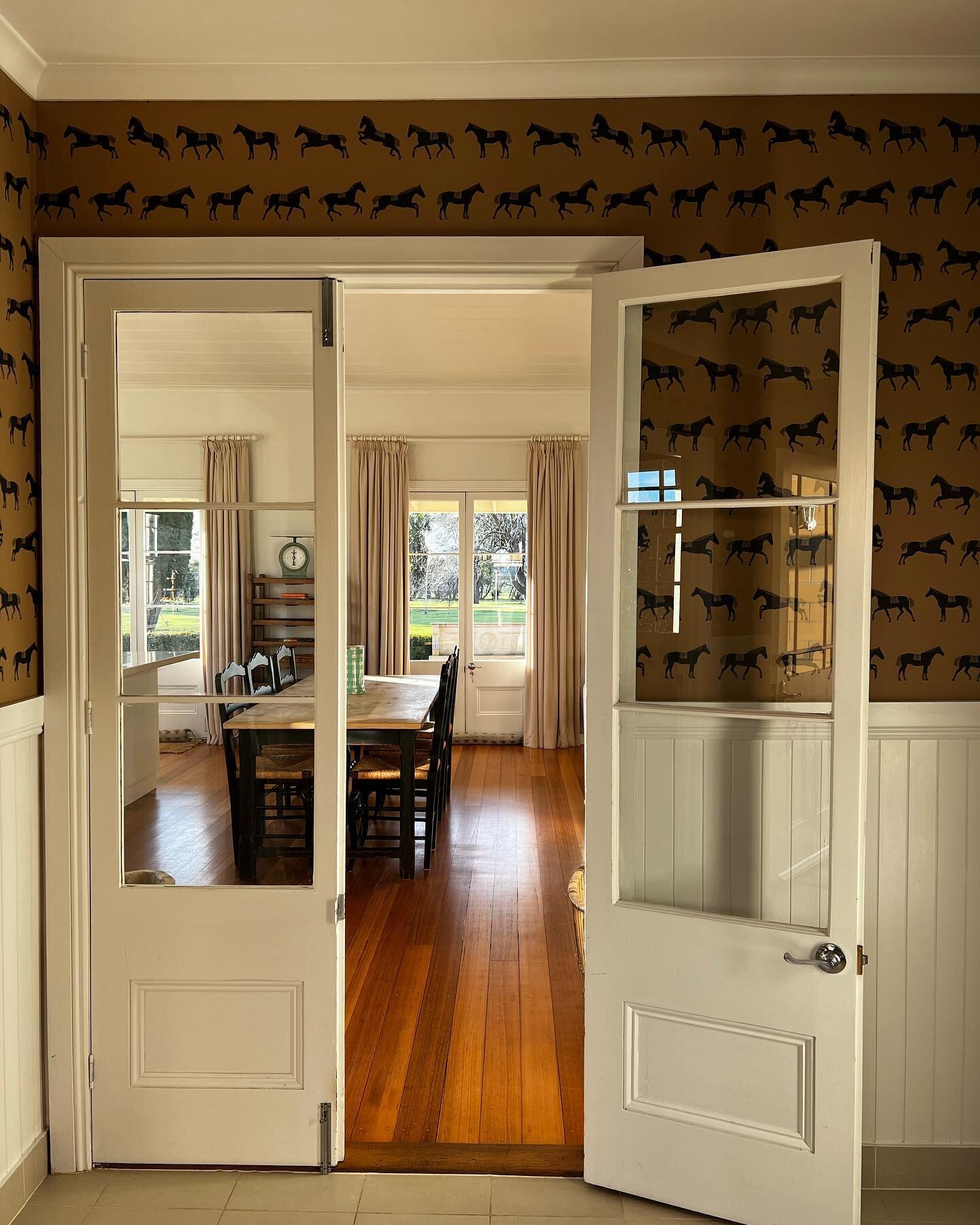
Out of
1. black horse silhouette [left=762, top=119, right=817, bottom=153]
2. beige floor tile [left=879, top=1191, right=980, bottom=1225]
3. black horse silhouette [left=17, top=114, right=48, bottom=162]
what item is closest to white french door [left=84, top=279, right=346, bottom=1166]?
black horse silhouette [left=17, top=114, right=48, bottom=162]

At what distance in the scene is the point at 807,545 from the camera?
202 centimetres

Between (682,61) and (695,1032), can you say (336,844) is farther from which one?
(682,61)

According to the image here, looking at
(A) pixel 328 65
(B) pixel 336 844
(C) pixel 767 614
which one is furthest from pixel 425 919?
(A) pixel 328 65

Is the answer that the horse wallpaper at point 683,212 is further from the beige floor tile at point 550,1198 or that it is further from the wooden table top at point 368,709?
the beige floor tile at point 550,1198

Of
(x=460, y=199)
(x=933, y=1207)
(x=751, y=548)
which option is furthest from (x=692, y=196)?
(x=933, y=1207)

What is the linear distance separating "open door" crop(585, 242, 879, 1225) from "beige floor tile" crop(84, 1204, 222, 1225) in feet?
3.22

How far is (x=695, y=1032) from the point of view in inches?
82.8

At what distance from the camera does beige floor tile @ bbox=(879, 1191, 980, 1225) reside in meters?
2.16

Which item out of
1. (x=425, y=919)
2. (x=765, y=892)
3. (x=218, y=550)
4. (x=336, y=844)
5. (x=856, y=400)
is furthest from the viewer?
(x=425, y=919)

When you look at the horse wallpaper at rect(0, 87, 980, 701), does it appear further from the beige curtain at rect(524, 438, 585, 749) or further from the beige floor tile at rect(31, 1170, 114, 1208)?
the beige curtain at rect(524, 438, 585, 749)

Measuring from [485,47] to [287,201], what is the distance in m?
0.63

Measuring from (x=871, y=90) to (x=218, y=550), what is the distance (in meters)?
2.17

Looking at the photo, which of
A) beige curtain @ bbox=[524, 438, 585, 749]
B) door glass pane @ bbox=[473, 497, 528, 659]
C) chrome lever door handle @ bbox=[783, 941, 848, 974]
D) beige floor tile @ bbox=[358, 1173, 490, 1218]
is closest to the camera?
chrome lever door handle @ bbox=[783, 941, 848, 974]

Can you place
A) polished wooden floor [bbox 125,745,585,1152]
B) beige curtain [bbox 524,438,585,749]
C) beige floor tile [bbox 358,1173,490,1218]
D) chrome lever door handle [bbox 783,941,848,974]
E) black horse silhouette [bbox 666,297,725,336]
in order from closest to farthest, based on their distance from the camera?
1. chrome lever door handle [bbox 783,941,848,974]
2. black horse silhouette [bbox 666,297,725,336]
3. beige floor tile [bbox 358,1173,490,1218]
4. polished wooden floor [bbox 125,745,585,1152]
5. beige curtain [bbox 524,438,585,749]
